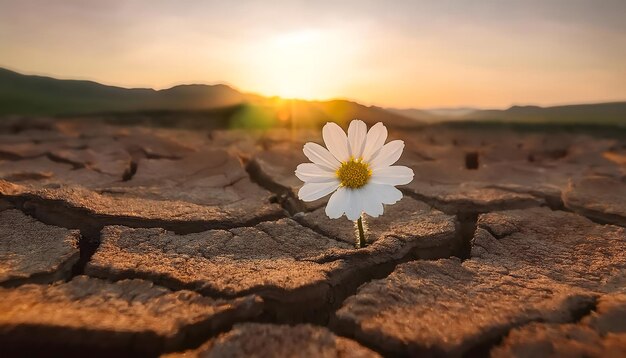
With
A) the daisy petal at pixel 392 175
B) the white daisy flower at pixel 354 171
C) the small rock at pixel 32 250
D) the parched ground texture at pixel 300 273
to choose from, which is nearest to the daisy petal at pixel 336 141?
the white daisy flower at pixel 354 171

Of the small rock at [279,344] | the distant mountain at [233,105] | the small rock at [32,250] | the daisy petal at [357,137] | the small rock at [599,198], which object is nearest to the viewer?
the small rock at [279,344]

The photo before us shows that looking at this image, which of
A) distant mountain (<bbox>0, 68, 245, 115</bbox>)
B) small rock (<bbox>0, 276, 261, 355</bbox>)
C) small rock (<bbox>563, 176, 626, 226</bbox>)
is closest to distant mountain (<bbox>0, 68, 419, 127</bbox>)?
distant mountain (<bbox>0, 68, 245, 115</bbox>)

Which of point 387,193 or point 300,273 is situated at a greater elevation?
point 387,193

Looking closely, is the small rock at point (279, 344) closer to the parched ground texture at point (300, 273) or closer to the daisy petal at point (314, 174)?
the parched ground texture at point (300, 273)

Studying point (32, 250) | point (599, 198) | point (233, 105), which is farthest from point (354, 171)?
point (233, 105)

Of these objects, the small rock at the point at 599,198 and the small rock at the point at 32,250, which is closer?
the small rock at the point at 32,250

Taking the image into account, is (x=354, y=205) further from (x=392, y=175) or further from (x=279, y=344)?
(x=279, y=344)

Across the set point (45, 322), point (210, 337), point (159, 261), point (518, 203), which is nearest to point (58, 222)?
point (159, 261)
